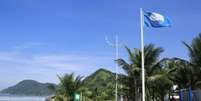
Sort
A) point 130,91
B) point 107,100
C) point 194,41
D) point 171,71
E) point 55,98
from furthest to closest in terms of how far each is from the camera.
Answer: point 107,100
point 55,98
point 130,91
point 171,71
point 194,41

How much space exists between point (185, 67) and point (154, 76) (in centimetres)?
314

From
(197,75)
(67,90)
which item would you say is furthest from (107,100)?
(197,75)

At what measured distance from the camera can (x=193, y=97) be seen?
117ft

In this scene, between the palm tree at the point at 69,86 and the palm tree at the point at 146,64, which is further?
the palm tree at the point at 69,86

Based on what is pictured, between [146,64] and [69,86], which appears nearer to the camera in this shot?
[146,64]

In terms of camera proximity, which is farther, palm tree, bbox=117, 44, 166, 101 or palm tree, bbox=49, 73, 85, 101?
palm tree, bbox=49, 73, 85, 101

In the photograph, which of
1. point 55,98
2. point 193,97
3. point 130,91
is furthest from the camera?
point 55,98

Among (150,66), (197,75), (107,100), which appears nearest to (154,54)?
(150,66)

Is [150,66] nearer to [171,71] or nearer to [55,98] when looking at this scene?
[171,71]

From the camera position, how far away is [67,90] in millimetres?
55938

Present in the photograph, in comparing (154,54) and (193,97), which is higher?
(154,54)

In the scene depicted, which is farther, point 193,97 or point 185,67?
point 185,67

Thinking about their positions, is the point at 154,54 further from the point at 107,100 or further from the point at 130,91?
the point at 107,100

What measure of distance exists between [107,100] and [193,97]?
37.1 m
